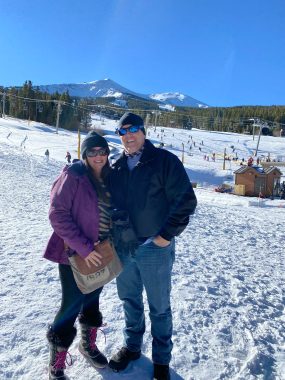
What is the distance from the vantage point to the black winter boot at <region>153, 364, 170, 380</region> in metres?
2.93

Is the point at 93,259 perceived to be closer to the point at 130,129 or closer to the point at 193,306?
the point at 130,129

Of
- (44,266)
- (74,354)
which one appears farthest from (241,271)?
(74,354)

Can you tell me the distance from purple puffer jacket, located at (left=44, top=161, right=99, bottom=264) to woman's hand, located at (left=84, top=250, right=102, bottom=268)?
0.03 metres

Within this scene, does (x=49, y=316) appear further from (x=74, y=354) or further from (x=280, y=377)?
(x=280, y=377)

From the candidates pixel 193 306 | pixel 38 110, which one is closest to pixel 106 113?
pixel 38 110

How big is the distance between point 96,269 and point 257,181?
3139cm

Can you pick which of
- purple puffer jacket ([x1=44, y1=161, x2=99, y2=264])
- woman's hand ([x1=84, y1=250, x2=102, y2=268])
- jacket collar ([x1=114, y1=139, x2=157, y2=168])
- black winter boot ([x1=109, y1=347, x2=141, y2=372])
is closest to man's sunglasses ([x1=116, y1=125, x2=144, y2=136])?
jacket collar ([x1=114, y1=139, x2=157, y2=168])

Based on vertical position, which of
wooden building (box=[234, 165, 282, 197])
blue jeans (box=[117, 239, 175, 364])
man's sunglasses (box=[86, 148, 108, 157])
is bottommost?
wooden building (box=[234, 165, 282, 197])

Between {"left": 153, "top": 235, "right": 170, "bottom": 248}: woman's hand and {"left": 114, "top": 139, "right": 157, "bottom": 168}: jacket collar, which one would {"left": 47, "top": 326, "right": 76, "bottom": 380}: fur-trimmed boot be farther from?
{"left": 114, "top": 139, "right": 157, "bottom": 168}: jacket collar

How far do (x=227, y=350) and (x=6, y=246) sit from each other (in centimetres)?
394

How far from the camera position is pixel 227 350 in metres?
3.50

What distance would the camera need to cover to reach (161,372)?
2936 mm

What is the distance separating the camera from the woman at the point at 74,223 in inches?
103

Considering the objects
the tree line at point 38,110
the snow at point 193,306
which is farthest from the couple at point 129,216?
the tree line at point 38,110
